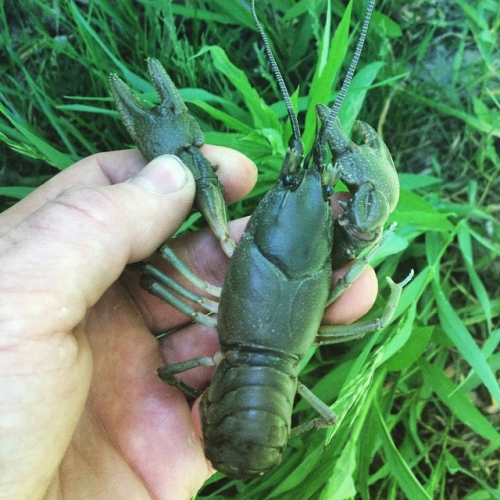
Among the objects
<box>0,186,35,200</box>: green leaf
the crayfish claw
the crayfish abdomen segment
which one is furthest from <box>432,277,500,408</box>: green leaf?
<box>0,186,35,200</box>: green leaf

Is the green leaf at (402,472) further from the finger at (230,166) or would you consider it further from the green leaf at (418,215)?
the finger at (230,166)

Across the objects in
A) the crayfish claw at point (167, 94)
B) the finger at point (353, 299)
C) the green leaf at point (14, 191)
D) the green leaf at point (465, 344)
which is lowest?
the green leaf at point (465, 344)

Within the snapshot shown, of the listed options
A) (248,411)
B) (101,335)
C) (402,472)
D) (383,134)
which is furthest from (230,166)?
(402,472)

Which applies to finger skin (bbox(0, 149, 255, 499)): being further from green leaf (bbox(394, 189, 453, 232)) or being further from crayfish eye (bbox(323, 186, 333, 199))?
green leaf (bbox(394, 189, 453, 232))

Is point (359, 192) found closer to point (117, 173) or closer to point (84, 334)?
point (117, 173)

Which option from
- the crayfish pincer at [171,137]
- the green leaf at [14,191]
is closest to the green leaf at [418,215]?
the crayfish pincer at [171,137]

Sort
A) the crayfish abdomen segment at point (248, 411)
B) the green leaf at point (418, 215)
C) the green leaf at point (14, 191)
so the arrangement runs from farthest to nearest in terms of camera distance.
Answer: the green leaf at point (14, 191) → the green leaf at point (418, 215) → the crayfish abdomen segment at point (248, 411)

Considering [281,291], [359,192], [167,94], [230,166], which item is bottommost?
[281,291]

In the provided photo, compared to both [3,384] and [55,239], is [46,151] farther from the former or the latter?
[3,384]
